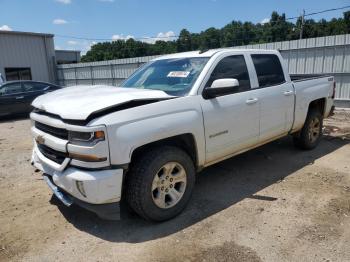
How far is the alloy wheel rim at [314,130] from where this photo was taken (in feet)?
19.7

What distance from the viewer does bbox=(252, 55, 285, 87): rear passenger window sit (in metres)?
4.79

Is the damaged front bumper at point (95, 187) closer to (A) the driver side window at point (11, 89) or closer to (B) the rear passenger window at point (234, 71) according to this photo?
(B) the rear passenger window at point (234, 71)

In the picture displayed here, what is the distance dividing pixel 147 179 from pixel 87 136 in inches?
29.7

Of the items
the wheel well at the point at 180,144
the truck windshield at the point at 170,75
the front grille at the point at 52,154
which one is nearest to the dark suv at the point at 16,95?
the truck windshield at the point at 170,75

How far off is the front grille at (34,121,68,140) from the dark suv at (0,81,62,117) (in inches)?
358

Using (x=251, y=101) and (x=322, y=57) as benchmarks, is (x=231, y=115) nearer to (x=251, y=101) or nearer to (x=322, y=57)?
(x=251, y=101)

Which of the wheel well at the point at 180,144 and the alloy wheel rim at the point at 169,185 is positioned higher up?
the wheel well at the point at 180,144

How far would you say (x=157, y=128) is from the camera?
131 inches

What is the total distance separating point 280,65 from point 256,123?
133 centimetres

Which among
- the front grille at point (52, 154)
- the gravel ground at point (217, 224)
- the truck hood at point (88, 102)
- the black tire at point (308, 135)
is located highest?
the truck hood at point (88, 102)

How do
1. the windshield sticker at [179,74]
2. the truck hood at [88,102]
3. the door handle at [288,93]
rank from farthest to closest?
the door handle at [288,93] → the windshield sticker at [179,74] → the truck hood at [88,102]

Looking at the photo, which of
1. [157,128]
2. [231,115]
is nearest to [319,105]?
[231,115]

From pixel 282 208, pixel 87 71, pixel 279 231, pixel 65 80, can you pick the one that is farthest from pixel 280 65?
pixel 65 80

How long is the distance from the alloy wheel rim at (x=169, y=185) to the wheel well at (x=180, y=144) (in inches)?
9.9
